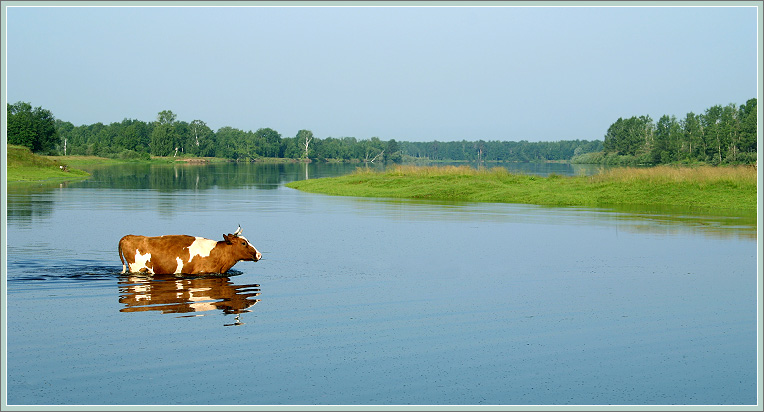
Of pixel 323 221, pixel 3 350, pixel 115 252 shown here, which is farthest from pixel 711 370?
pixel 323 221

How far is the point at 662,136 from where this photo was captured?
6703 inches

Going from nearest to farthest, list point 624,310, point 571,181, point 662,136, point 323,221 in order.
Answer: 1. point 624,310
2. point 323,221
3. point 571,181
4. point 662,136

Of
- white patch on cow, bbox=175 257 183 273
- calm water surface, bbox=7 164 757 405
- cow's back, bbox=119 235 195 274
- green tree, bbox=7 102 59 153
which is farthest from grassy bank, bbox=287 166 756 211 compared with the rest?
green tree, bbox=7 102 59 153

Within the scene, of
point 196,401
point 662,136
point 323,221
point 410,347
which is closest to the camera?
point 196,401

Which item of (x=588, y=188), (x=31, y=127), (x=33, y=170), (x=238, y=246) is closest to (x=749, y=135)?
(x=588, y=188)

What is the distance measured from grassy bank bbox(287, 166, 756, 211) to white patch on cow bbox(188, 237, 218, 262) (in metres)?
29.1

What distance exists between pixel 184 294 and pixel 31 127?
127671 mm

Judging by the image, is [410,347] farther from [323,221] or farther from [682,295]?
[323,221]

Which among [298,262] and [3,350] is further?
[298,262]

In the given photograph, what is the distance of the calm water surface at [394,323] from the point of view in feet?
30.0

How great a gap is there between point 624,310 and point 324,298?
5518 mm

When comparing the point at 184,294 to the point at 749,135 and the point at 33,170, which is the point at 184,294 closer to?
the point at 33,170

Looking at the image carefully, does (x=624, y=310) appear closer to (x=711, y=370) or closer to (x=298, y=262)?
(x=711, y=370)

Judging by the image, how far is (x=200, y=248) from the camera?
16672mm
